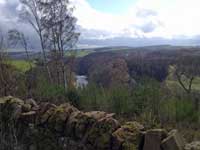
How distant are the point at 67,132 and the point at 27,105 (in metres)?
1.33

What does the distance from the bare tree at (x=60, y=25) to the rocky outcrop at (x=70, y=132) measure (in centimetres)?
1120

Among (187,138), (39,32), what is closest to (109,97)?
(187,138)

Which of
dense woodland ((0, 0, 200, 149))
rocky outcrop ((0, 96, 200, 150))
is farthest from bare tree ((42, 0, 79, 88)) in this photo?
rocky outcrop ((0, 96, 200, 150))

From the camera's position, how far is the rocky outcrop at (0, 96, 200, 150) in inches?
187

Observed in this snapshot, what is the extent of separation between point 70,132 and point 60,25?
1274 cm

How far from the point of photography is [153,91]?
704cm

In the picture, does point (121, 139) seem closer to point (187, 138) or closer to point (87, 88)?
point (187, 138)

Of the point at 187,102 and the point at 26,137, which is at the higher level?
the point at 187,102

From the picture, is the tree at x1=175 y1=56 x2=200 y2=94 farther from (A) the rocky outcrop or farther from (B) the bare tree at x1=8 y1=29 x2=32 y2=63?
(A) the rocky outcrop

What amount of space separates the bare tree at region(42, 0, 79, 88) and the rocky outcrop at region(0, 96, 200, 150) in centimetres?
1120

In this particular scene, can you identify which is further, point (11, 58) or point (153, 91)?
point (11, 58)

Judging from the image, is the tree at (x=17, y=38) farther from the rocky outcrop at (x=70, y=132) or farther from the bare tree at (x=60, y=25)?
the rocky outcrop at (x=70, y=132)

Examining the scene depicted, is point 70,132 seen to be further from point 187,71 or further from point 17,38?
point 187,71

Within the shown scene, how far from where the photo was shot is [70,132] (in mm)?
5711
